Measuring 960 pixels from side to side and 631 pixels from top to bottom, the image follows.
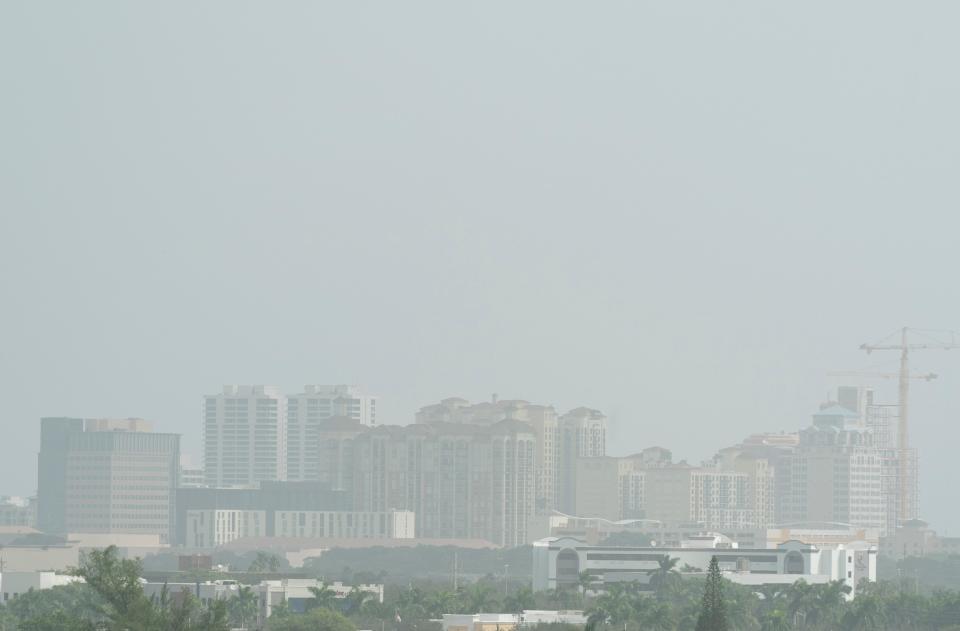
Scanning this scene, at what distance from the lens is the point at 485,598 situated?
137875 mm

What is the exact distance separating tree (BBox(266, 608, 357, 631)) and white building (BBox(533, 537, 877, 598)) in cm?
7387

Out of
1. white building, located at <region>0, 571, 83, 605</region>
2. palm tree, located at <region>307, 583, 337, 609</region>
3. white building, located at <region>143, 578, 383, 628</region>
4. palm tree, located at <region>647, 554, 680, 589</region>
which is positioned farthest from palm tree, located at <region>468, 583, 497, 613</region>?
palm tree, located at <region>647, 554, 680, 589</region>

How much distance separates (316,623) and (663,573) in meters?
68.5

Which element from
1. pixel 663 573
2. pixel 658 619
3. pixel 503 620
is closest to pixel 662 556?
pixel 663 573

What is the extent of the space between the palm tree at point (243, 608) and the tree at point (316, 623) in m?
7.04

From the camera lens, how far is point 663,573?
172 metres

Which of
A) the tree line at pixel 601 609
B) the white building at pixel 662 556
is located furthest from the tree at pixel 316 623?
the white building at pixel 662 556

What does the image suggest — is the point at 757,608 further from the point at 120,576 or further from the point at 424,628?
the point at 120,576

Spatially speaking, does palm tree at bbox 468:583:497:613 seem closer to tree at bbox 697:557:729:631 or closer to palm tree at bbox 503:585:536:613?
palm tree at bbox 503:585:536:613

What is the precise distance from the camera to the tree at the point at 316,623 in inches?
4171

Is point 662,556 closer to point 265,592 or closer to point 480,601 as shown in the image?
point 480,601

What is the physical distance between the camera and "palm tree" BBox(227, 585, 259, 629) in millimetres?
118238

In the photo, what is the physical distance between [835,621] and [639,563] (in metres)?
57.4

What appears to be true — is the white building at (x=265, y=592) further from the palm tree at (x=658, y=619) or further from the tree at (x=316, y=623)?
the palm tree at (x=658, y=619)
